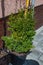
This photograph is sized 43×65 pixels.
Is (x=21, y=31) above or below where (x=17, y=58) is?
above

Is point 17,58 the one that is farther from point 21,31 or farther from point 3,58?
point 21,31

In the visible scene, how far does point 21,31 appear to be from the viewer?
4.82m

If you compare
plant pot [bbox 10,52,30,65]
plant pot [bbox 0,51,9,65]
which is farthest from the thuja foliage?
plant pot [bbox 0,51,9,65]

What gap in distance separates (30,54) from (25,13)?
4.82 feet

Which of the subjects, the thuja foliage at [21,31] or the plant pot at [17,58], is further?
the plant pot at [17,58]

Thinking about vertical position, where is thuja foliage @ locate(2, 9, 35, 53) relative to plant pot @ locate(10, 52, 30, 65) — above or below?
above

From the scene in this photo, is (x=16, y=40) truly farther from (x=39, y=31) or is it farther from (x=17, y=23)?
(x=39, y=31)

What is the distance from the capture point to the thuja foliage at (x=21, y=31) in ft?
15.7

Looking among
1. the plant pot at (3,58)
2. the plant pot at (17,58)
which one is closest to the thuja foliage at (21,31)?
the plant pot at (17,58)

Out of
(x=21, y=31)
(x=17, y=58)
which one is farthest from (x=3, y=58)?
(x=21, y=31)

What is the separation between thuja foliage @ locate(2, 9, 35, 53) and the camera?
4.77 metres

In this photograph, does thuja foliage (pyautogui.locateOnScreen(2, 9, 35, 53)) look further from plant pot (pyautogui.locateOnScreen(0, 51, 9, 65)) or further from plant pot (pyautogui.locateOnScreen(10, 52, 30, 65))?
plant pot (pyautogui.locateOnScreen(0, 51, 9, 65))

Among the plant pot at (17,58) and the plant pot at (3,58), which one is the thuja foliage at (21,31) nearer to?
the plant pot at (17,58)

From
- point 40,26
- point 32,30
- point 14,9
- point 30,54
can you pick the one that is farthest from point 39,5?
point 32,30
